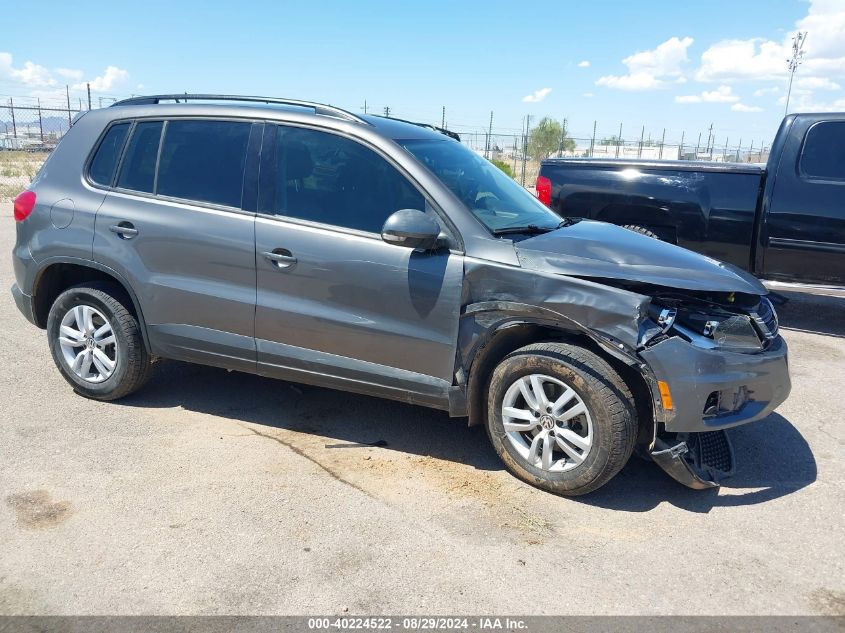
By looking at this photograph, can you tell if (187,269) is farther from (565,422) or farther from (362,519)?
(565,422)

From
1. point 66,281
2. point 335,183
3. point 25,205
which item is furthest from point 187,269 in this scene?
point 25,205

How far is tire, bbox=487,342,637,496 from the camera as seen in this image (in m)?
3.42

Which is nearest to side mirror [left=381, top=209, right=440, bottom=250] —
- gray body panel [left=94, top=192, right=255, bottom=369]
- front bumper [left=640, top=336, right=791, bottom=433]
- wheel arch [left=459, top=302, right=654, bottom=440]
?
wheel arch [left=459, top=302, right=654, bottom=440]

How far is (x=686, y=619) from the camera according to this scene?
2.74m

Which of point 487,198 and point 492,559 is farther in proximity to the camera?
point 487,198

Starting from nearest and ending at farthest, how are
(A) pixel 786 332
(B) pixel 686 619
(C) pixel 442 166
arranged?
(B) pixel 686 619, (C) pixel 442 166, (A) pixel 786 332

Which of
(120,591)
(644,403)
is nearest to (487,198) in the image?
(644,403)

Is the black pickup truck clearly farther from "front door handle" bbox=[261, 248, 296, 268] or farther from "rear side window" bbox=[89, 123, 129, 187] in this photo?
"rear side window" bbox=[89, 123, 129, 187]

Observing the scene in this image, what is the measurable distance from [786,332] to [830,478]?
11.2 ft

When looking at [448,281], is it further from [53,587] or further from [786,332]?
[786,332]

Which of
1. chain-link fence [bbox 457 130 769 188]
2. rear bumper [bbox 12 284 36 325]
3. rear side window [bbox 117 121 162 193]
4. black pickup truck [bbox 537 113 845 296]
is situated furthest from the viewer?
chain-link fence [bbox 457 130 769 188]

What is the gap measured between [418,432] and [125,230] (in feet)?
7.32

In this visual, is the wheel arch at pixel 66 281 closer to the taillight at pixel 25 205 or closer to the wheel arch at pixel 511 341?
the taillight at pixel 25 205

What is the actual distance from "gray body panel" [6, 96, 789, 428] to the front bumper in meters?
0.01
